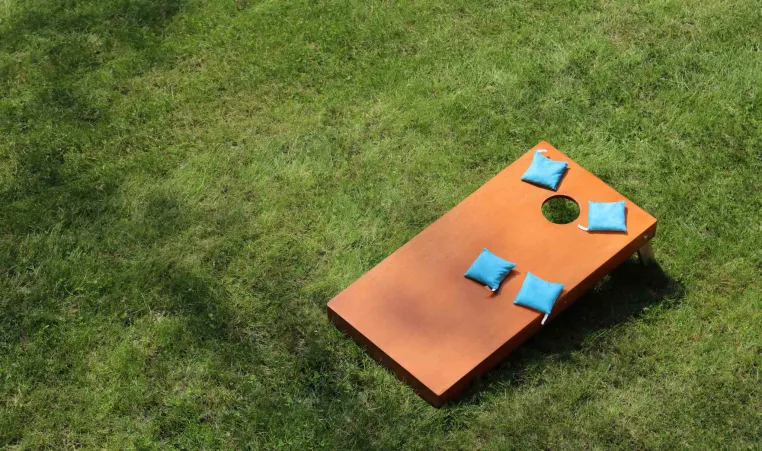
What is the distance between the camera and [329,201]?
6555 mm

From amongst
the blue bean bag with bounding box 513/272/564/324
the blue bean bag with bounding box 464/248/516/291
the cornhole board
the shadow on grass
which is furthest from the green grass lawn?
the blue bean bag with bounding box 464/248/516/291

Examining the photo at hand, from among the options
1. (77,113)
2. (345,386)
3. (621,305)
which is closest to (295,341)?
(345,386)

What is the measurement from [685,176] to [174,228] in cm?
384

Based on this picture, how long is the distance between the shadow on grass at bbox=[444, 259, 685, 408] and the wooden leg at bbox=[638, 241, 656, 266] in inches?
2.0

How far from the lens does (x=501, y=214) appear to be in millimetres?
5785

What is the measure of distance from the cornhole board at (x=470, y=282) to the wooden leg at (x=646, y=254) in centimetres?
1

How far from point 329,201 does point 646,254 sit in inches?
91.4

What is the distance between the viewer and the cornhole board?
520 centimetres

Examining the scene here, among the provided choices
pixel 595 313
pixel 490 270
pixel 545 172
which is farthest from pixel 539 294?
pixel 545 172

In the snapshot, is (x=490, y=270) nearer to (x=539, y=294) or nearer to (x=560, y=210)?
(x=539, y=294)

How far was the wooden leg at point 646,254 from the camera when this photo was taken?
19.1 ft

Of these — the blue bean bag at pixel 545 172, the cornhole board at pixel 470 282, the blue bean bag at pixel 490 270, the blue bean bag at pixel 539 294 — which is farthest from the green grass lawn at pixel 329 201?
the blue bean bag at pixel 545 172

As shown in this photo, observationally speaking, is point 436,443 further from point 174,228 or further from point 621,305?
point 174,228

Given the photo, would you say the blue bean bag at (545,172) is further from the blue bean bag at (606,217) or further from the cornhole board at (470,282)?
the blue bean bag at (606,217)
